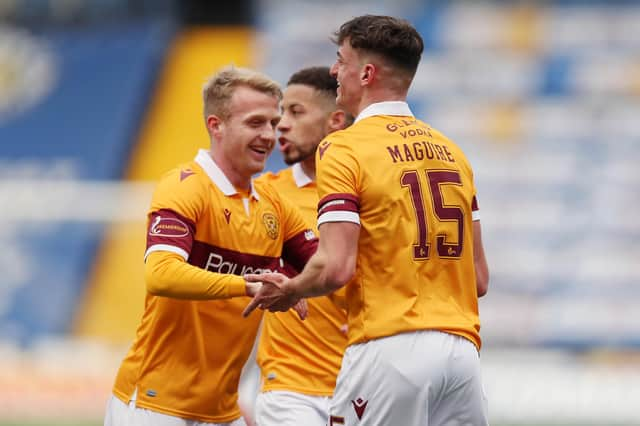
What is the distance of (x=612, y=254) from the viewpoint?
57.4 feet

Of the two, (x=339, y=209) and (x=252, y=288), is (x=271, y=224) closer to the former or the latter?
(x=252, y=288)

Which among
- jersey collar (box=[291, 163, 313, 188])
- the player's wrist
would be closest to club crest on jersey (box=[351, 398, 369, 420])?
the player's wrist

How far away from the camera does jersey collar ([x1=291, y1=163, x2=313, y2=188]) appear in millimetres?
7297

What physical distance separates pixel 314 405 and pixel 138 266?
41.9ft

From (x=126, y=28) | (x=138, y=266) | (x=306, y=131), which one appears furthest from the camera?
(x=126, y=28)

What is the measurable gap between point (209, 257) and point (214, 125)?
0.74 m

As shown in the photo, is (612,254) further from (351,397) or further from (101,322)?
(351,397)

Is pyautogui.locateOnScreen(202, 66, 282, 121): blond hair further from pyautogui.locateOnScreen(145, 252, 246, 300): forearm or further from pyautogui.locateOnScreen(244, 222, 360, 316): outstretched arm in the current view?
pyautogui.locateOnScreen(244, 222, 360, 316): outstretched arm

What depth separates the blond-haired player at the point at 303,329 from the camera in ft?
21.5

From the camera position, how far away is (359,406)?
16.9ft

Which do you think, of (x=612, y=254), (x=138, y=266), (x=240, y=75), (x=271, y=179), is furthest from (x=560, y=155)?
(x=240, y=75)

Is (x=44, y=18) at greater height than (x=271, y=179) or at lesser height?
greater

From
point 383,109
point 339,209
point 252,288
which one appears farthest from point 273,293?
point 383,109

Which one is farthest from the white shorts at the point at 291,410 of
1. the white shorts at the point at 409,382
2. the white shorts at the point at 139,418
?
the white shorts at the point at 409,382
